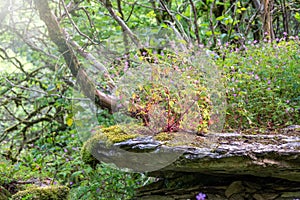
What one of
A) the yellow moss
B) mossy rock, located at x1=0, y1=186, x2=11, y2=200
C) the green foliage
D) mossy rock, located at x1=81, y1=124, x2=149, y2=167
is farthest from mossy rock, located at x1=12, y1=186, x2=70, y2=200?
the green foliage

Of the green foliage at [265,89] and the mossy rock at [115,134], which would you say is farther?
the green foliage at [265,89]

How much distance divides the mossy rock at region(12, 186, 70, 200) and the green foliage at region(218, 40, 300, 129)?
5.48 ft

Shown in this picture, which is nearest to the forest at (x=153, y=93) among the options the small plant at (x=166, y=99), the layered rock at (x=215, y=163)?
the small plant at (x=166, y=99)

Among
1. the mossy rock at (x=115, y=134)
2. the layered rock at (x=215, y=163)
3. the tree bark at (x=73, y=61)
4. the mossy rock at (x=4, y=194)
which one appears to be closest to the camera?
the layered rock at (x=215, y=163)

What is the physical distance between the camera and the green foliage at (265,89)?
3.49m

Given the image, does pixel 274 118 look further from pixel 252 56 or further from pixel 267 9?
pixel 267 9

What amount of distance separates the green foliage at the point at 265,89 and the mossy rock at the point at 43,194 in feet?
5.48

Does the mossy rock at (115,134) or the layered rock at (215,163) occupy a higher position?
the mossy rock at (115,134)

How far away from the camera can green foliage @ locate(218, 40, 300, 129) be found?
3486mm

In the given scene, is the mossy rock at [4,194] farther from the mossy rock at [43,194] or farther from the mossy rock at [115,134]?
the mossy rock at [115,134]

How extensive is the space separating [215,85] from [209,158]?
0.88 m

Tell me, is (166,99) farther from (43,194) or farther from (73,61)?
(43,194)

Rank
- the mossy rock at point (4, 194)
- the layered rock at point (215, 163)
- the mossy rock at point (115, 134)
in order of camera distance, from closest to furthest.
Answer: the layered rock at point (215, 163) → the mossy rock at point (115, 134) → the mossy rock at point (4, 194)

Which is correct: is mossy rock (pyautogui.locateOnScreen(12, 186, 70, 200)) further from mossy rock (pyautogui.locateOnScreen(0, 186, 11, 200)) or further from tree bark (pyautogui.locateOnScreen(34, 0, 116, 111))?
tree bark (pyautogui.locateOnScreen(34, 0, 116, 111))
